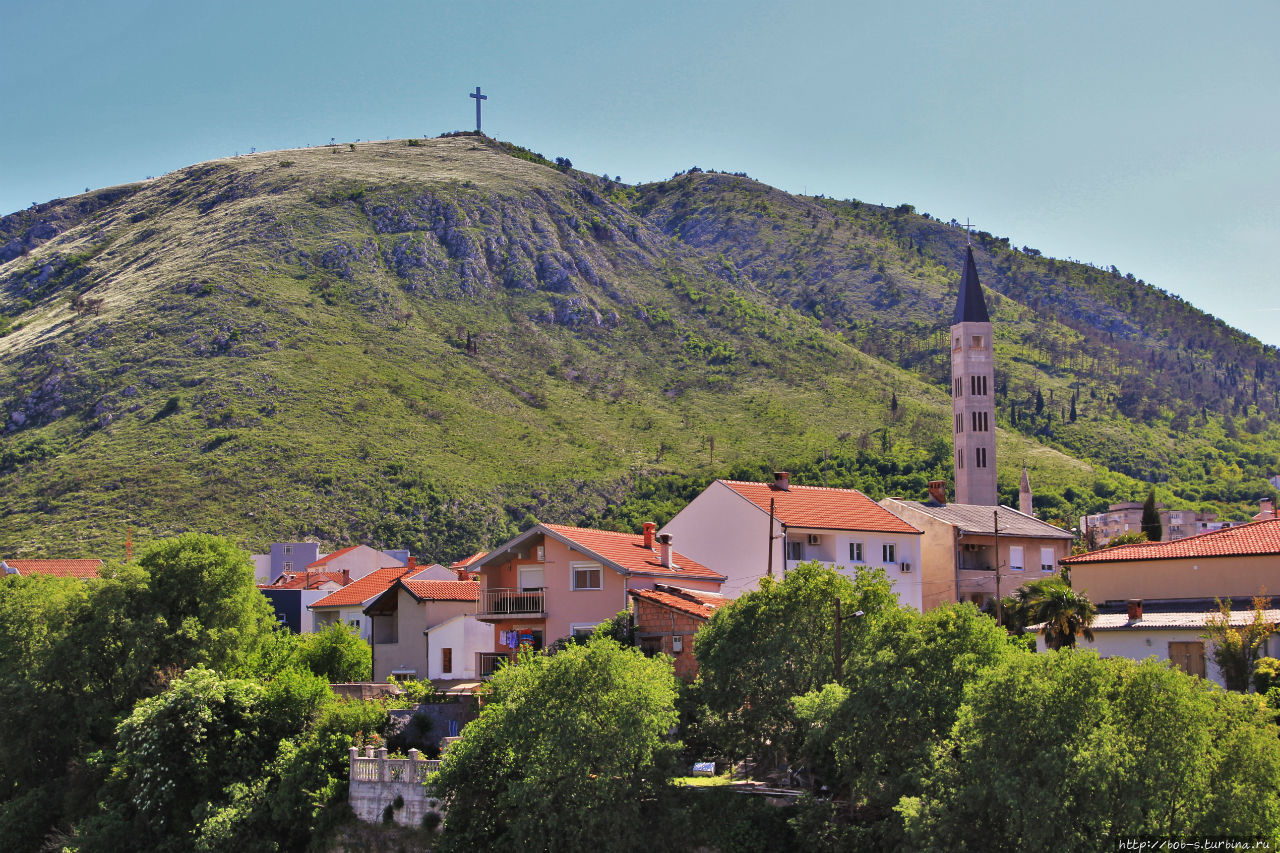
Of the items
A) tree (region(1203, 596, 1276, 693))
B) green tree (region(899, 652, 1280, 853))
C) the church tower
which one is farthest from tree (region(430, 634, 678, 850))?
the church tower

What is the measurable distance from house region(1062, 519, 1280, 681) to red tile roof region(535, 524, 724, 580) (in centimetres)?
1547

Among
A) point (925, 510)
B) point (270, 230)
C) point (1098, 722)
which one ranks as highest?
point (270, 230)

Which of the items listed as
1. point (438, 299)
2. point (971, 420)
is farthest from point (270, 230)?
point (971, 420)

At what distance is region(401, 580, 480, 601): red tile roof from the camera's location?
53.0 m

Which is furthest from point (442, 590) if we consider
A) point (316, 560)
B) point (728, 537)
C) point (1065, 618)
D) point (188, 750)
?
point (316, 560)

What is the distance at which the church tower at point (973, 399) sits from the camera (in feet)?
316

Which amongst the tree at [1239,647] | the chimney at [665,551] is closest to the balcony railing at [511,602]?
the chimney at [665,551]

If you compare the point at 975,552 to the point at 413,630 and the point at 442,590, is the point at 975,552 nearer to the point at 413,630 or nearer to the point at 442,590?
the point at 442,590

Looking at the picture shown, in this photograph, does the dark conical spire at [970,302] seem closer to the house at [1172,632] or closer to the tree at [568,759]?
the house at [1172,632]

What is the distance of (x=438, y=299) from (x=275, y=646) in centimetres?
10619

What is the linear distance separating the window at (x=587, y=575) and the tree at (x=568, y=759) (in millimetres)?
11568

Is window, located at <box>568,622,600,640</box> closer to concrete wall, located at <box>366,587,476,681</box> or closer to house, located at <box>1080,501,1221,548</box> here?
concrete wall, located at <box>366,587,476,681</box>

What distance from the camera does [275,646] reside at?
50.0 meters

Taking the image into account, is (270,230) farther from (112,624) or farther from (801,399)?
(112,624)
